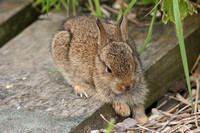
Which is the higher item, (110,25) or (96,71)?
(110,25)

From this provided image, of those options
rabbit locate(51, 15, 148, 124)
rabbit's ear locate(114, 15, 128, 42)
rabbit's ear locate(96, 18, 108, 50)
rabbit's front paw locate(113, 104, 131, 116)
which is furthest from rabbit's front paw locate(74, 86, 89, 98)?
rabbit's ear locate(114, 15, 128, 42)

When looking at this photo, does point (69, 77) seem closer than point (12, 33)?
Yes

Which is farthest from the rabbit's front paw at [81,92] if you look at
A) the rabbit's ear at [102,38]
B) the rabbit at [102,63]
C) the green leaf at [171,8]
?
the green leaf at [171,8]

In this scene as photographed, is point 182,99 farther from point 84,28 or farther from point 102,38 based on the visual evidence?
point 84,28

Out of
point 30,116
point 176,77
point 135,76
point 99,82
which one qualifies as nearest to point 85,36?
point 99,82

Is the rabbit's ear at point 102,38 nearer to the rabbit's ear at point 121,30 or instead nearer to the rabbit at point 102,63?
the rabbit at point 102,63

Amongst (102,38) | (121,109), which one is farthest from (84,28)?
(121,109)

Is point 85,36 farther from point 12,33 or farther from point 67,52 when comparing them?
point 12,33

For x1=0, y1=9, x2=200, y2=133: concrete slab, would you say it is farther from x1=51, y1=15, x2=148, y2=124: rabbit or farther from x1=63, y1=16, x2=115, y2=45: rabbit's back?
x1=63, y1=16, x2=115, y2=45: rabbit's back
